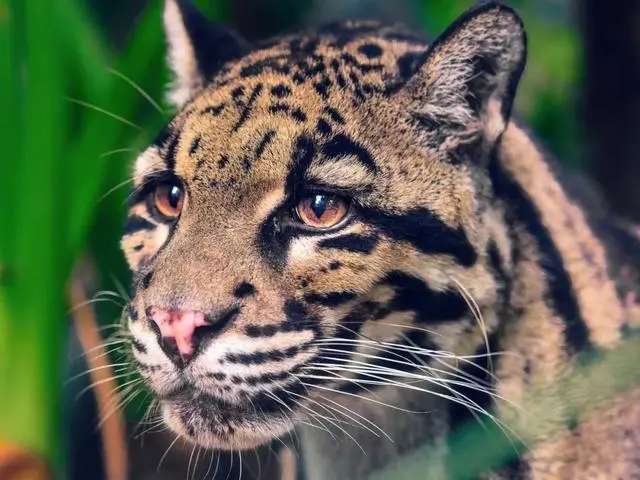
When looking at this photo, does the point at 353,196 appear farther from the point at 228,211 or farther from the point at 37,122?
the point at 37,122

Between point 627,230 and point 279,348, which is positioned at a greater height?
point 627,230

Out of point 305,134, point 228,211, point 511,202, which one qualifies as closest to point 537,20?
point 511,202

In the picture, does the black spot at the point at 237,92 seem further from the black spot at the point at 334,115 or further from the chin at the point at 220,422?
the chin at the point at 220,422

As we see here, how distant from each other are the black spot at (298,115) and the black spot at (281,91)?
0.12 feet

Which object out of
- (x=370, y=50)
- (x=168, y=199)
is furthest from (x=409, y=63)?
(x=168, y=199)

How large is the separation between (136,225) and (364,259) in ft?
1.23

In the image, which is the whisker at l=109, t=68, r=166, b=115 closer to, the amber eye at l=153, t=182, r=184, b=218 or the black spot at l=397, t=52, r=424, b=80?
the amber eye at l=153, t=182, r=184, b=218

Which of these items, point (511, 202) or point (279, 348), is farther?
point (511, 202)

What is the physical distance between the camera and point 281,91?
1245 mm

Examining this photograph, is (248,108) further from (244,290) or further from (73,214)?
(73,214)

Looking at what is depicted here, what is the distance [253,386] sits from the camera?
1117 mm

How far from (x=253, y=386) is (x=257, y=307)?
0.33 feet

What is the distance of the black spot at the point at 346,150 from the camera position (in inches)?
46.6

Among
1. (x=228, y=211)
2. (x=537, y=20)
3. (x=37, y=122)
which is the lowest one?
(x=228, y=211)
